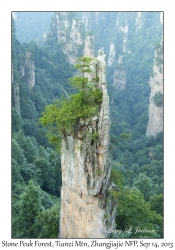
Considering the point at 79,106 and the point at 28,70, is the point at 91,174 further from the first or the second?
the point at 28,70

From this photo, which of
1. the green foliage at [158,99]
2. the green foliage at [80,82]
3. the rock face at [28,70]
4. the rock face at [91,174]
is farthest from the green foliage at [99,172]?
the rock face at [28,70]

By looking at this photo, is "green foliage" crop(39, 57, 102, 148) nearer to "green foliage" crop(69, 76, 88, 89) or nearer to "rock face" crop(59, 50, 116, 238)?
"green foliage" crop(69, 76, 88, 89)

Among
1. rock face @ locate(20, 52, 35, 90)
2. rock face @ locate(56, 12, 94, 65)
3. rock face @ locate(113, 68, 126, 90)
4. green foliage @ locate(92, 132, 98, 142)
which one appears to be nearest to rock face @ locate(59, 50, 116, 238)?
green foliage @ locate(92, 132, 98, 142)

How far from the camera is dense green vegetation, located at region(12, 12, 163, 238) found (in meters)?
17.3

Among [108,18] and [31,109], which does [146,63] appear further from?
[31,109]

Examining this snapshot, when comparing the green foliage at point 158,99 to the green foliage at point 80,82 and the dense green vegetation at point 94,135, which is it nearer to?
the dense green vegetation at point 94,135

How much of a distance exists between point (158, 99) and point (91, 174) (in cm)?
3807

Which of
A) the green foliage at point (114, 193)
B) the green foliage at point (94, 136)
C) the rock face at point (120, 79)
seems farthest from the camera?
the rock face at point (120, 79)

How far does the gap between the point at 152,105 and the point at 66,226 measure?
38510mm

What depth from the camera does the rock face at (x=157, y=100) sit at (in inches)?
1992

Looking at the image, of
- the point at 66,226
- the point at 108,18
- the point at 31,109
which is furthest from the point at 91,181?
the point at 108,18

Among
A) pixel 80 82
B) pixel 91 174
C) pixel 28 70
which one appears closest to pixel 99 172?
pixel 91 174

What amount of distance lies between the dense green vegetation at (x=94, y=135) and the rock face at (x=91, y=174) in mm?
531

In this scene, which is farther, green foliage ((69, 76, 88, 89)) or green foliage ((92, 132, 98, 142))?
green foliage ((92, 132, 98, 142))
